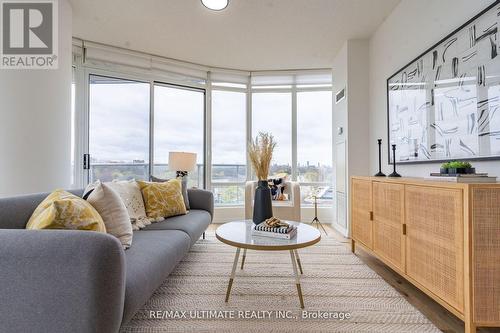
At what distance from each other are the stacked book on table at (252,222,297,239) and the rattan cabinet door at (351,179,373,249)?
3.18ft

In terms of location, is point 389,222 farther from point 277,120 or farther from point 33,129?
point 33,129

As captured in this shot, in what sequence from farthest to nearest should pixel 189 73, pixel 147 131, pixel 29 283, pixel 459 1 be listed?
1. pixel 189 73
2. pixel 147 131
3. pixel 459 1
4. pixel 29 283

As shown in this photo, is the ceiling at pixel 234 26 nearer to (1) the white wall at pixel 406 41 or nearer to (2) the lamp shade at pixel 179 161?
(1) the white wall at pixel 406 41

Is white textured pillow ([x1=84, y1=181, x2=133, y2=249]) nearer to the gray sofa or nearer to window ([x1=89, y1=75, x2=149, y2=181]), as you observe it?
the gray sofa

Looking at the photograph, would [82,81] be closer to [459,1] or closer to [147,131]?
[147,131]

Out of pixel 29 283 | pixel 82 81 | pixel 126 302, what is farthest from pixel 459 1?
pixel 82 81

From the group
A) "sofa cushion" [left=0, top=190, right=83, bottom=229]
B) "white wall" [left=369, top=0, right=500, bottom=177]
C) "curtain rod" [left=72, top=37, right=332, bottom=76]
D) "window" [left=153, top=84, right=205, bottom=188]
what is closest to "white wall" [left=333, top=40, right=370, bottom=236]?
"white wall" [left=369, top=0, right=500, bottom=177]

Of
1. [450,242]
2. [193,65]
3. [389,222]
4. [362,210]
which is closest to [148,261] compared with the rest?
[450,242]

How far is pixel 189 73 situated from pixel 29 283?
3.70 m

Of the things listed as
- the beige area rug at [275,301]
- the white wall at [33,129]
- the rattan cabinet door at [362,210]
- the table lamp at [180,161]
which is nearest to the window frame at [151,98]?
the table lamp at [180,161]

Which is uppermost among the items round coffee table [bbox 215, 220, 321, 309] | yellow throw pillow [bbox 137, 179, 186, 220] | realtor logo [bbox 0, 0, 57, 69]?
realtor logo [bbox 0, 0, 57, 69]

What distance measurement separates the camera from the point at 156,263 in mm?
1411

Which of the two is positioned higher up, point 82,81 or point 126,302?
point 82,81

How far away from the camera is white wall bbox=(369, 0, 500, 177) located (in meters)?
1.87
